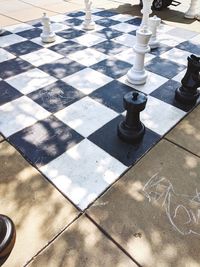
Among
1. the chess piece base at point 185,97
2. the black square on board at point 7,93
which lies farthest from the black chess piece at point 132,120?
the black square on board at point 7,93

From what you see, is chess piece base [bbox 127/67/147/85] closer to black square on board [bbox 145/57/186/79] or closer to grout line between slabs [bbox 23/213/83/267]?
black square on board [bbox 145/57/186/79]

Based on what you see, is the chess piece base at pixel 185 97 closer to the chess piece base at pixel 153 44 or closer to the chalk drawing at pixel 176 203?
the chalk drawing at pixel 176 203

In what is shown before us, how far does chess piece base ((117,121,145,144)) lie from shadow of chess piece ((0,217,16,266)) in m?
1.06

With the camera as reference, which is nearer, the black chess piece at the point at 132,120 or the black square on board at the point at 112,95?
the black chess piece at the point at 132,120

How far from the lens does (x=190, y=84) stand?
2.45m

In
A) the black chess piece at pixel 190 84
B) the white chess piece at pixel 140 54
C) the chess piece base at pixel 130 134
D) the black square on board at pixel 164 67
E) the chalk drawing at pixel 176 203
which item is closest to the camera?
the chalk drawing at pixel 176 203

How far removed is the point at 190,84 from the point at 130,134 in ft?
2.95

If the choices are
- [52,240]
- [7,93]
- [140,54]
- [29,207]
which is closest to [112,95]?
[140,54]

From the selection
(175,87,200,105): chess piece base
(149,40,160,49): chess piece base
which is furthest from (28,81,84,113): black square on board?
(149,40,160,49): chess piece base

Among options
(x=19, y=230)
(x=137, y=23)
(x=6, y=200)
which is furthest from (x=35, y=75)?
(x=137, y=23)

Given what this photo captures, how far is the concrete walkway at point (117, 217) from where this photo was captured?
4.51ft

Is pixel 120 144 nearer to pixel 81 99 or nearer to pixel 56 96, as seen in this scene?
pixel 81 99

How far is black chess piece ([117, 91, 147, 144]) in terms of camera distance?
194cm

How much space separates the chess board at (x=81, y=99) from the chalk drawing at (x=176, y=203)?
25cm
